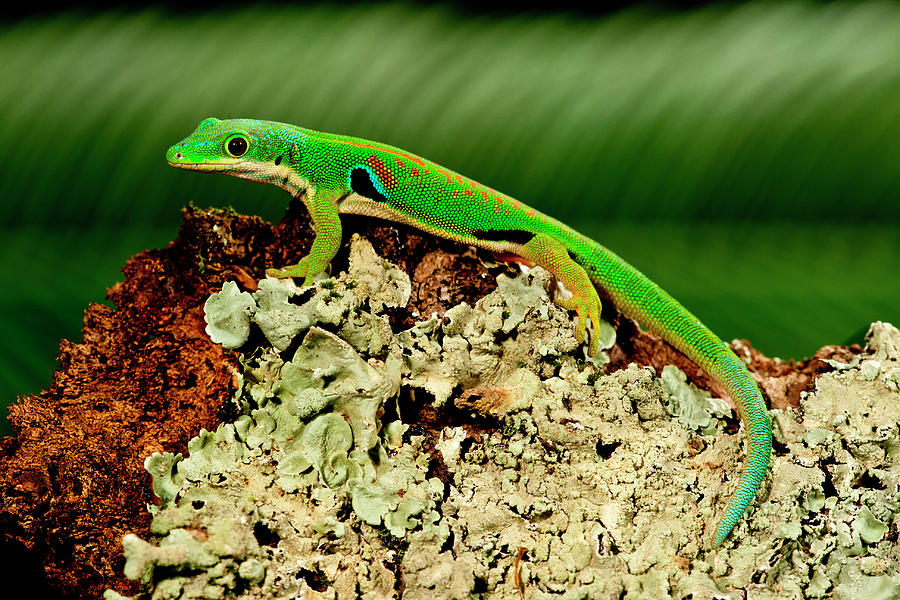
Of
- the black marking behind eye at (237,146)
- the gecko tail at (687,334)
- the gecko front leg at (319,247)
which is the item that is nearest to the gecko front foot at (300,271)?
the gecko front leg at (319,247)

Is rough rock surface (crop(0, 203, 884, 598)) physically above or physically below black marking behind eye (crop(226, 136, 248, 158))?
below

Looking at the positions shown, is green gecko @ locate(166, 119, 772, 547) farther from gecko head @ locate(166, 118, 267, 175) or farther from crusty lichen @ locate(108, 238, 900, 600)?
crusty lichen @ locate(108, 238, 900, 600)

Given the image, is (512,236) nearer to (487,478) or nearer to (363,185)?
(363,185)

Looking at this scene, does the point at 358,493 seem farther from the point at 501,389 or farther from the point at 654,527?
the point at 654,527

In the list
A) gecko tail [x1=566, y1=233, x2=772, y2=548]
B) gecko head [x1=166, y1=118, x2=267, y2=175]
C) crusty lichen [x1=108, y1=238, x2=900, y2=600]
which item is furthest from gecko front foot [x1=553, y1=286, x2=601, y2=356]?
gecko head [x1=166, y1=118, x2=267, y2=175]

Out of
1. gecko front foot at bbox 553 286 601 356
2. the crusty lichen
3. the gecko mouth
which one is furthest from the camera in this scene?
the gecko mouth

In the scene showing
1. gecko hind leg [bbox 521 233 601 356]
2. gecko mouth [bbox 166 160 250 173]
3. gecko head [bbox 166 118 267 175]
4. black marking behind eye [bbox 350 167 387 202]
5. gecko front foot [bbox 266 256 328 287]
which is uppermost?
gecko head [bbox 166 118 267 175]

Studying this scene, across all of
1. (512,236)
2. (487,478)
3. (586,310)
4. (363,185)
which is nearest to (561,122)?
(512,236)
